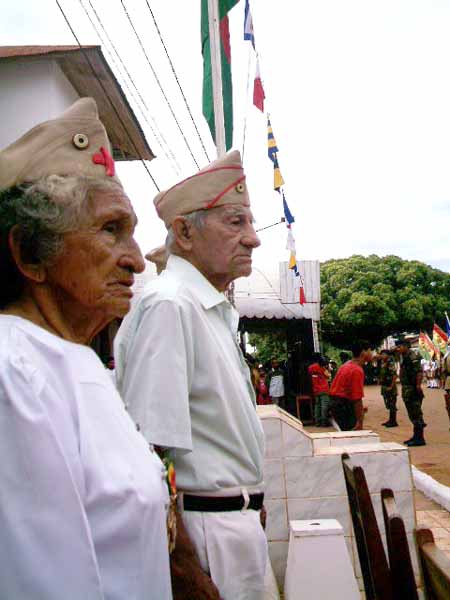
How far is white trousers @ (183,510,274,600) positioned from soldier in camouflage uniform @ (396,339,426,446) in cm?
945

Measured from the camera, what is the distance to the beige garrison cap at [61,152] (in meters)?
1.15

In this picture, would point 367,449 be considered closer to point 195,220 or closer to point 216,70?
point 195,220

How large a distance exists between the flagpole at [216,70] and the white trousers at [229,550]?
4398 mm

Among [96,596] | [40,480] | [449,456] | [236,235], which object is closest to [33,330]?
[40,480]

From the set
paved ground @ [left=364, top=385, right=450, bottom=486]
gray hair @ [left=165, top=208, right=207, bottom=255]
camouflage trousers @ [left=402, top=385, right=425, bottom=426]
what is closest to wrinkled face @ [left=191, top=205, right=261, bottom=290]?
gray hair @ [left=165, top=208, right=207, bottom=255]

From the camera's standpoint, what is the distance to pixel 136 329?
6.06 ft

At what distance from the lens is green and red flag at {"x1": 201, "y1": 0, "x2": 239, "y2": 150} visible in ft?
19.6

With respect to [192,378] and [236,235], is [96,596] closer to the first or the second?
[192,378]

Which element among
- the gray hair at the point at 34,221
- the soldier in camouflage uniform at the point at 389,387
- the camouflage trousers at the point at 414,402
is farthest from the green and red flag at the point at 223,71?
the soldier in camouflage uniform at the point at 389,387

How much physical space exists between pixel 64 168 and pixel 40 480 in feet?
2.06

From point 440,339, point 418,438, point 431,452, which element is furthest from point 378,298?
point 431,452

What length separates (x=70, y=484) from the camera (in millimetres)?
862

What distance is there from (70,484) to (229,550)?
3.25 ft

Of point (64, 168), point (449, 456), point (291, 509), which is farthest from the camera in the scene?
point (449, 456)
